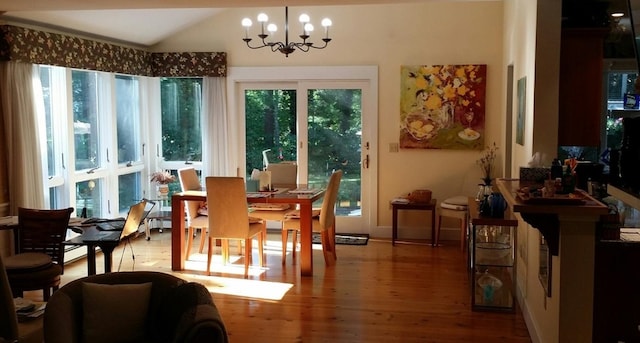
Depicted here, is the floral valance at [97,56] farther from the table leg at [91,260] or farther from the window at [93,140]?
the table leg at [91,260]

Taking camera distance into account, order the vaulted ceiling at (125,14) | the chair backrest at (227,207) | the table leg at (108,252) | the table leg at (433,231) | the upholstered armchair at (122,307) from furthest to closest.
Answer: the table leg at (433,231) < the chair backrest at (227,207) < the vaulted ceiling at (125,14) < the table leg at (108,252) < the upholstered armchair at (122,307)

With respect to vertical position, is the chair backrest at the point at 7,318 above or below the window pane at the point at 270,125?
below

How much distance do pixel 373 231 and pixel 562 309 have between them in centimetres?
443

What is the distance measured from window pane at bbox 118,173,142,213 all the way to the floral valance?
4.26 ft

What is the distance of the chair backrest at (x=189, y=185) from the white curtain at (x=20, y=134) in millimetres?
1407

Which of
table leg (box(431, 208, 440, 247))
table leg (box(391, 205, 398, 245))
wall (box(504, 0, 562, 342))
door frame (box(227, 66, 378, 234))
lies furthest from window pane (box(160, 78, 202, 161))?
wall (box(504, 0, 562, 342))

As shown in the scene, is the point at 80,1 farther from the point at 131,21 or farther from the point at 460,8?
the point at 460,8

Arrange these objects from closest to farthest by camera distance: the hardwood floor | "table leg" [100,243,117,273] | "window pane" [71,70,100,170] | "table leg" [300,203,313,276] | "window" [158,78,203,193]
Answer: the hardwood floor → "table leg" [100,243,117,273] → "table leg" [300,203,313,276] → "window pane" [71,70,100,170] → "window" [158,78,203,193]

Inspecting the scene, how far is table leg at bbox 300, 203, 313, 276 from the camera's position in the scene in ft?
18.8

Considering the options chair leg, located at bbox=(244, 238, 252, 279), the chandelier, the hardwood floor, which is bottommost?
the hardwood floor

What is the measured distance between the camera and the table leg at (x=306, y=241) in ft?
18.8

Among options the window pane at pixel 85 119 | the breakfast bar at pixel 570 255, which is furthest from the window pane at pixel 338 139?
the breakfast bar at pixel 570 255

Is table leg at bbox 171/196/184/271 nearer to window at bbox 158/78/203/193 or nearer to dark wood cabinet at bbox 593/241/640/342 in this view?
window at bbox 158/78/203/193

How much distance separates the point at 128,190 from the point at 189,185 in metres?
1.46
